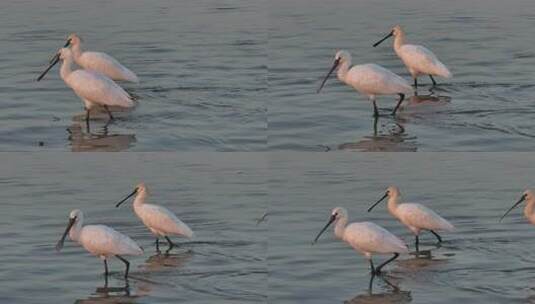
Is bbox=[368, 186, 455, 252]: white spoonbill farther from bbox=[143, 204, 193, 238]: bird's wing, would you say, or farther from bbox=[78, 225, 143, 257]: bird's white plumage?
bbox=[78, 225, 143, 257]: bird's white plumage

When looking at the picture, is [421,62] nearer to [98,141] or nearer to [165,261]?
[98,141]

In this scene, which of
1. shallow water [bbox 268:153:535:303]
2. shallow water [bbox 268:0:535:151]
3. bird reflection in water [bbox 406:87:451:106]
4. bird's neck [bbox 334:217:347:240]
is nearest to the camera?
shallow water [bbox 268:153:535:303]

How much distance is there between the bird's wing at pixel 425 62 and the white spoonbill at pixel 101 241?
4.48 meters

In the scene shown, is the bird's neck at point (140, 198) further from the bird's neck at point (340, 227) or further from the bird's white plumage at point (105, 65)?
the bird's neck at point (340, 227)

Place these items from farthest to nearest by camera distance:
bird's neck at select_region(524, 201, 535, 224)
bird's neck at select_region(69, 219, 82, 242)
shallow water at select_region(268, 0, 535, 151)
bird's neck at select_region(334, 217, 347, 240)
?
shallow water at select_region(268, 0, 535, 151), bird's neck at select_region(524, 201, 535, 224), bird's neck at select_region(334, 217, 347, 240), bird's neck at select_region(69, 219, 82, 242)

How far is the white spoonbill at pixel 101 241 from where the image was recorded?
647 inches

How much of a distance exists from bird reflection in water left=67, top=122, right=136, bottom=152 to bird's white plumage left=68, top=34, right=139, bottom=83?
1.84m

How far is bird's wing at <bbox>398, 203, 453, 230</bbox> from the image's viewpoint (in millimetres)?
17422

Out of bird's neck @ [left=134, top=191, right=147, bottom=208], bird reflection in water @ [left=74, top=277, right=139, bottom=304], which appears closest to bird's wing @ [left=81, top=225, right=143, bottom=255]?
bird reflection in water @ [left=74, top=277, right=139, bottom=304]

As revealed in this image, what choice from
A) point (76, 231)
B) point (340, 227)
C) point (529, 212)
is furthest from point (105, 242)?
point (529, 212)

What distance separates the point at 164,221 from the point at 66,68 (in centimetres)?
284

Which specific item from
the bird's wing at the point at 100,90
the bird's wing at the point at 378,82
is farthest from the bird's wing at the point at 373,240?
the bird's wing at the point at 100,90

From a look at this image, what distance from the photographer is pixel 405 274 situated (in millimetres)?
16406

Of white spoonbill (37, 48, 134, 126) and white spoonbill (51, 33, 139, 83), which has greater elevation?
white spoonbill (51, 33, 139, 83)
